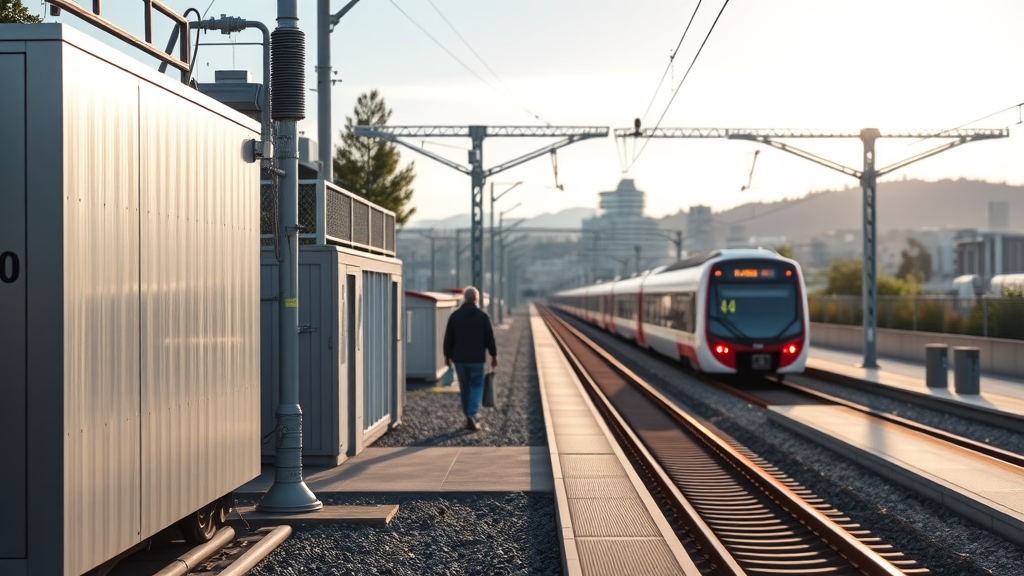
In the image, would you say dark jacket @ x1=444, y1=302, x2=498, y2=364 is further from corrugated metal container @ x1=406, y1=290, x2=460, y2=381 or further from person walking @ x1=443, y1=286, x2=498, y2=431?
corrugated metal container @ x1=406, y1=290, x2=460, y2=381

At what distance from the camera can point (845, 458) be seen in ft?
45.1

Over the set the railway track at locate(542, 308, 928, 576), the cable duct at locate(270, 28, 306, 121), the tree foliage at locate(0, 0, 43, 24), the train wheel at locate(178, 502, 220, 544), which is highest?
the tree foliage at locate(0, 0, 43, 24)

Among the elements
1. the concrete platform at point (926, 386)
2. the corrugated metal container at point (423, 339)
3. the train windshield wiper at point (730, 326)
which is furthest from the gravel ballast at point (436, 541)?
the train windshield wiper at point (730, 326)

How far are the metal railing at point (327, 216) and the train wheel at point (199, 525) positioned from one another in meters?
3.54

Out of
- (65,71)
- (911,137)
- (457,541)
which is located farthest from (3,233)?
(911,137)

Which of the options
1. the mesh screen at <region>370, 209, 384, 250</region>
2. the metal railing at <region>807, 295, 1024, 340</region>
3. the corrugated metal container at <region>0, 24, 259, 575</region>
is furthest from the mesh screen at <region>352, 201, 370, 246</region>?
the metal railing at <region>807, 295, 1024, 340</region>

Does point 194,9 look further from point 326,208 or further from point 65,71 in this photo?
point 65,71

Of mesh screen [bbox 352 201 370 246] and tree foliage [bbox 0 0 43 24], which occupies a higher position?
tree foliage [bbox 0 0 43 24]

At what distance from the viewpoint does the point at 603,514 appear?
916 centimetres

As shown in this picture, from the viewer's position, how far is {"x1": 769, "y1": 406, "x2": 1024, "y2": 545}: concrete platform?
9.50 m

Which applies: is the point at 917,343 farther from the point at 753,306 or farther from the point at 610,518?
the point at 610,518

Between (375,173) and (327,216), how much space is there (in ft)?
97.2

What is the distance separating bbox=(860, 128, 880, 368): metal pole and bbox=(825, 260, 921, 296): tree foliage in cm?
2555

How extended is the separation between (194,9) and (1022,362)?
67.7ft
